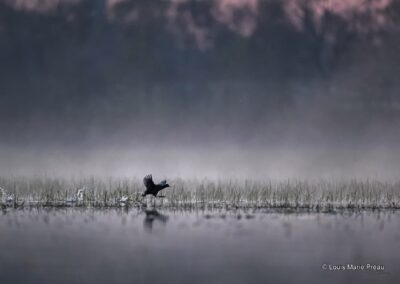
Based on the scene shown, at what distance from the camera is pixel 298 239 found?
13.7 m

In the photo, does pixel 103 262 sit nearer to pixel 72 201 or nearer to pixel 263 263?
pixel 263 263

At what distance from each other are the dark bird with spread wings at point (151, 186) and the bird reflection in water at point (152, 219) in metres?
1.16

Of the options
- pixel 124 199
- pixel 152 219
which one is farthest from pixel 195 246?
pixel 124 199

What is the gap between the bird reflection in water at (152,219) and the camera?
14.4 m

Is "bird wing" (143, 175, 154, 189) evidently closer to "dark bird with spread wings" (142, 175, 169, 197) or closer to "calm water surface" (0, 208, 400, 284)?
"dark bird with spread wings" (142, 175, 169, 197)

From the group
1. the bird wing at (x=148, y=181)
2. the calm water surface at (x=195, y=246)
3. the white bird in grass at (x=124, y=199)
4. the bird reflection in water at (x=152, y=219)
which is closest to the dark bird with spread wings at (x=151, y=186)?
the bird wing at (x=148, y=181)

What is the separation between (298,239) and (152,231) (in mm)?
2935

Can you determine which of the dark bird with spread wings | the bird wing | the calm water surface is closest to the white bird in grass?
the dark bird with spread wings

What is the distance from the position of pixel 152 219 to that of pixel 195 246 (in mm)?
2107

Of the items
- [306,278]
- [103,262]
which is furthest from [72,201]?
[306,278]

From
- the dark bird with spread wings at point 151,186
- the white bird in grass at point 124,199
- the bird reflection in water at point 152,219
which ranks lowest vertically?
the bird reflection in water at point 152,219

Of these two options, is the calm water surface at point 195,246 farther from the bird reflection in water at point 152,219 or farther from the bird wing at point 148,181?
the bird wing at point 148,181

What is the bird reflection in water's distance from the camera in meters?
14.4

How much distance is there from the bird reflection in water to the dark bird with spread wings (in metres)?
1.16
